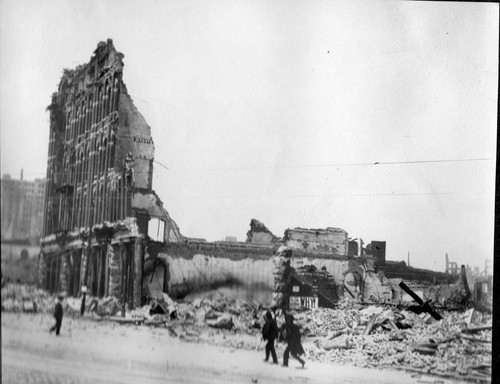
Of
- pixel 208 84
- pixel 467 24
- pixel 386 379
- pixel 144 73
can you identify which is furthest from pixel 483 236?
pixel 144 73

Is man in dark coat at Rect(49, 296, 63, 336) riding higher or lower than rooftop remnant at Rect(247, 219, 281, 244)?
lower

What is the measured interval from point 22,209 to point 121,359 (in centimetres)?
147

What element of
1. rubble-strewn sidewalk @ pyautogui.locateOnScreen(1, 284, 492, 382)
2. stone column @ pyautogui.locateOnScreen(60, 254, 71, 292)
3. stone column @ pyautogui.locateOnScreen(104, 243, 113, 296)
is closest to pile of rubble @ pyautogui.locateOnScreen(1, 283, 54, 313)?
rubble-strewn sidewalk @ pyautogui.locateOnScreen(1, 284, 492, 382)

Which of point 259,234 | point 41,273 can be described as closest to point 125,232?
point 41,273

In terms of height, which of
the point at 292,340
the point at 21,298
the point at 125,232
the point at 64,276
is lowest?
the point at 292,340

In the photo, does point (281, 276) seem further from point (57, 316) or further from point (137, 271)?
point (57, 316)

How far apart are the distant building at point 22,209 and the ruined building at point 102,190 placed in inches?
2.6

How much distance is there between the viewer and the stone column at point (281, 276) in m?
5.30

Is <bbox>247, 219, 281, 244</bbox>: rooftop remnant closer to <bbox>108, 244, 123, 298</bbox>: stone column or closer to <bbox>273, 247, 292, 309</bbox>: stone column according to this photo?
<bbox>273, 247, 292, 309</bbox>: stone column

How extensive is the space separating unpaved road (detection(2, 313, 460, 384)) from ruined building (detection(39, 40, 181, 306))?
0.33 metres

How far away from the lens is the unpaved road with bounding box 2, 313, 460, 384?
501 centimetres

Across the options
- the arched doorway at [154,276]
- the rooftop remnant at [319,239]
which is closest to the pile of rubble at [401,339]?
the rooftop remnant at [319,239]

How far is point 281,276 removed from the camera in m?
5.34

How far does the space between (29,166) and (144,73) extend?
122 centimetres
